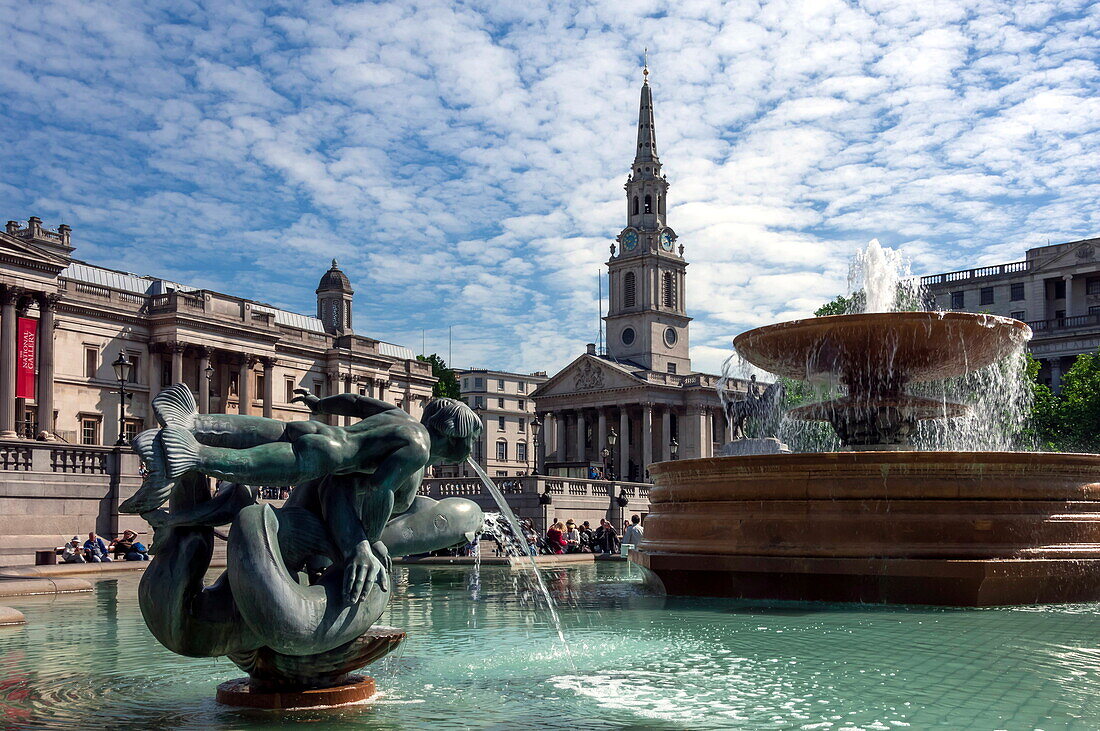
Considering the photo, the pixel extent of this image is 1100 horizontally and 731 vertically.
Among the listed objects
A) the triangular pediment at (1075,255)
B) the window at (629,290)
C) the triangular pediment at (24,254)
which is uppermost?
the window at (629,290)

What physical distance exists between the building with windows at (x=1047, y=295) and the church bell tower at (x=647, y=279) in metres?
31.0

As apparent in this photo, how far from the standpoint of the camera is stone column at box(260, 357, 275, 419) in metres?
63.1

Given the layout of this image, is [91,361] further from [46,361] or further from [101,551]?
[101,551]

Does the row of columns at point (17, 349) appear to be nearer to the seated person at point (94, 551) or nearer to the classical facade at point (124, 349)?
the classical facade at point (124, 349)

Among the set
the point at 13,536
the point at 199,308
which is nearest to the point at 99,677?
the point at 13,536

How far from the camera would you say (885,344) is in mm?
14578

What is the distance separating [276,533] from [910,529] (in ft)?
23.1

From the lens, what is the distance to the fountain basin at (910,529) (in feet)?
32.6

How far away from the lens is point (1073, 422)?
45500 millimetres

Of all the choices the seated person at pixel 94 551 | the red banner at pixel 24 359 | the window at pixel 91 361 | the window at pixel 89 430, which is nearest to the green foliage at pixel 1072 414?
the seated person at pixel 94 551

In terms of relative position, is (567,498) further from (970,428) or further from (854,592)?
(854,592)

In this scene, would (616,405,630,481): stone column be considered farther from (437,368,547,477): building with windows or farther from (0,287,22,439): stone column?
(0,287,22,439): stone column

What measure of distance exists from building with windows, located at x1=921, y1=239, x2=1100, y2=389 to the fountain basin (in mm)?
61230

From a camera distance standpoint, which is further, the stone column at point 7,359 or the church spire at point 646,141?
the church spire at point 646,141
